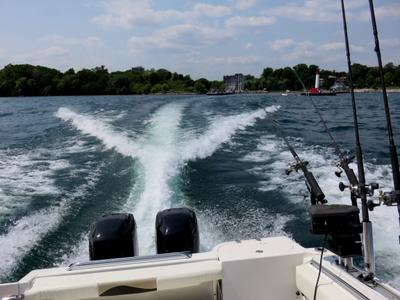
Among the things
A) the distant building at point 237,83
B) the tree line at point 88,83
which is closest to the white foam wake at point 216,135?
the distant building at point 237,83

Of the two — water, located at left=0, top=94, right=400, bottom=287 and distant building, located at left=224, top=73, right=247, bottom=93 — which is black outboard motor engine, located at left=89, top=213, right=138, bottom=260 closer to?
water, located at left=0, top=94, right=400, bottom=287

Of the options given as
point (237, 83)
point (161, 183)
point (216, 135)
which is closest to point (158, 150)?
point (216, 135)

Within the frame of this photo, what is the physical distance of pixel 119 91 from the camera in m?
54.4

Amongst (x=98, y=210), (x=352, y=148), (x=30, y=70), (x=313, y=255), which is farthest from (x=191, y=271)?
(x=30, y=70)

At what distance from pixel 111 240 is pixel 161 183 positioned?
2787 millimetres

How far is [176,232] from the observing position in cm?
241

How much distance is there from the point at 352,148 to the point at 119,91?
161 feet

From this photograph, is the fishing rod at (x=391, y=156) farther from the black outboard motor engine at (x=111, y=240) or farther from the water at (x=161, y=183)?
the black outboard motor engine at (x=111, y=240)

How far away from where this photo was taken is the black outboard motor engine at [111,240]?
7.59ft

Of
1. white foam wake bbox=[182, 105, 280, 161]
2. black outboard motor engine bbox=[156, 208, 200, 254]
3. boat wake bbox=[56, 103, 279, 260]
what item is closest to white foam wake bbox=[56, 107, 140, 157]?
boat wake bbox=[56, 103, 279, 260]

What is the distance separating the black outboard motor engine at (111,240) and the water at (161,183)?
3.30ft

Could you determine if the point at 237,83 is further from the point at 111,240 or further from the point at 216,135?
the point at 111,240

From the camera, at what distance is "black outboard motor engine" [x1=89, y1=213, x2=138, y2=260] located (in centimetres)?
231

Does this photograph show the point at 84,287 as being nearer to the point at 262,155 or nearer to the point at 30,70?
the point at 262,155
